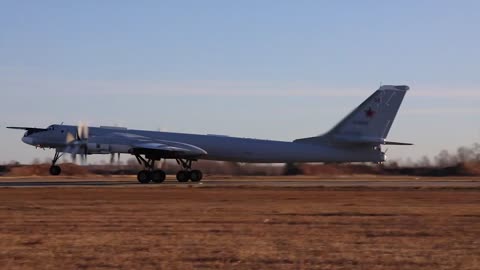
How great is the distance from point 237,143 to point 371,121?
9247mm

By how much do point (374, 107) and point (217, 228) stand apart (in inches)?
1437

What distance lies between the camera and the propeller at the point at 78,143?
50844mm

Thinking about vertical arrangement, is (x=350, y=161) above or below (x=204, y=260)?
above

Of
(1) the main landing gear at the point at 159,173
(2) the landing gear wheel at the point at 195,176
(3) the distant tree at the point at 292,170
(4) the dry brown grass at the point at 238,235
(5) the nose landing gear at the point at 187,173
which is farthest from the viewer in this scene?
(3) the distant tree at the point at 292,170

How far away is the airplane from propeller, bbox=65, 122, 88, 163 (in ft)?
0.11

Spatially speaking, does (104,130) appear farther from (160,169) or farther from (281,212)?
(281,212)

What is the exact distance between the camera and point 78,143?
50812mm

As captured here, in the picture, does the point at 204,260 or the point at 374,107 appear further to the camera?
the point at 374,107

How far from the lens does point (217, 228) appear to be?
59.7 feet

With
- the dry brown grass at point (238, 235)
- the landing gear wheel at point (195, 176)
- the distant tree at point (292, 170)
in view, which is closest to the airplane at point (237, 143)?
the landing gear wheel at point (195, 176)

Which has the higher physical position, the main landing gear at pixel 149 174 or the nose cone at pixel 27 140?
the nose cone at pixel 27 140

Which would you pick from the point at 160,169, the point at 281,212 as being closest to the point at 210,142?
the point at 160,169

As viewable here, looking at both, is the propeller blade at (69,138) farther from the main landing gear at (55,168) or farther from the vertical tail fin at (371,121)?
the vertical tail fin at (371,121)

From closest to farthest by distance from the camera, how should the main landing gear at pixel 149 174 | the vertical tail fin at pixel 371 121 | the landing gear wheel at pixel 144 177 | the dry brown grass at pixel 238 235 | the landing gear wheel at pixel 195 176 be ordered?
the dry brown grass at pixel 238 235 → the landing gear wheel at pixel 144 177 → the main landing gear at pixel 149 174 → the vertical tail fin at pixel 371 121 → the landing gear wheel at pixel 195 176
